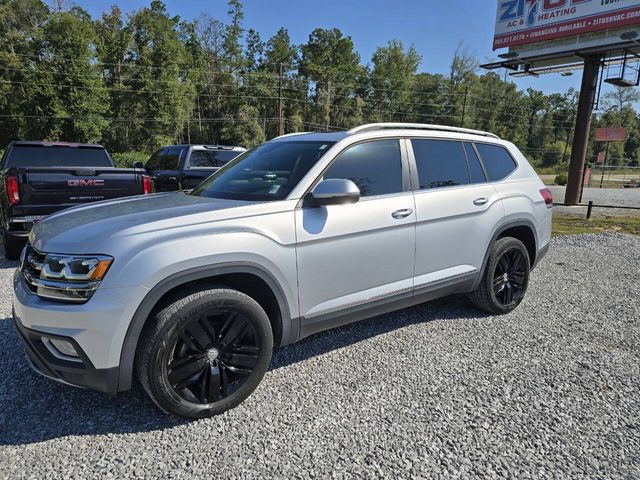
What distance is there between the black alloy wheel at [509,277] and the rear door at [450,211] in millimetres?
439

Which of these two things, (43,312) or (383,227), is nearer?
(43,312)

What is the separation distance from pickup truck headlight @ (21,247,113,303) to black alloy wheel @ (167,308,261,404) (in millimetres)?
564

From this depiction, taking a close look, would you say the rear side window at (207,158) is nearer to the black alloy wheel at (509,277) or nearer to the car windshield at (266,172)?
the car windshield at (266,172)

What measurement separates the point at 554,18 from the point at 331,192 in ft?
62.2

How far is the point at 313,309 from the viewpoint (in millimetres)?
3076

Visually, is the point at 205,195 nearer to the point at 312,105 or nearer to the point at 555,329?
the point at 555,329

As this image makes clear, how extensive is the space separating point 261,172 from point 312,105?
2405 inches

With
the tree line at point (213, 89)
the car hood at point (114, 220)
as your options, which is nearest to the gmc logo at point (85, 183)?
the car hood at point (114, 220)

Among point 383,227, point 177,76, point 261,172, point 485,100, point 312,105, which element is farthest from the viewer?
point 485,100

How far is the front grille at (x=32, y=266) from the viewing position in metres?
2.50


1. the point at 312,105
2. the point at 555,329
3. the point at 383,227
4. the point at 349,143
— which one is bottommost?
the point at 555,329

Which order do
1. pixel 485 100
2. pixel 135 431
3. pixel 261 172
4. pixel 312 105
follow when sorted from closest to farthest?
pixel 135 431 → pixel 261 172 → pixel 312 105 → pixel 485 100

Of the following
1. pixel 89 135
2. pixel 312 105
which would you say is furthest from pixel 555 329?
pixel 312 105

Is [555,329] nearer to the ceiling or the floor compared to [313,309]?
nearer to the floor
